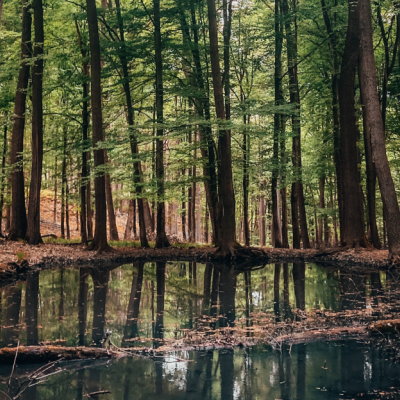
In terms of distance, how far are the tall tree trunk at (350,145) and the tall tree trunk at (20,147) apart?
1208cm

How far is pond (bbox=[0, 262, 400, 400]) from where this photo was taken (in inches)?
176

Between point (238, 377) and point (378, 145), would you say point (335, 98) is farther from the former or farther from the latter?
point (238, 377)

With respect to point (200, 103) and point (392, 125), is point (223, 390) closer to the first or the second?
point (200, 103)

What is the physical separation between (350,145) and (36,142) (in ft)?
39.6

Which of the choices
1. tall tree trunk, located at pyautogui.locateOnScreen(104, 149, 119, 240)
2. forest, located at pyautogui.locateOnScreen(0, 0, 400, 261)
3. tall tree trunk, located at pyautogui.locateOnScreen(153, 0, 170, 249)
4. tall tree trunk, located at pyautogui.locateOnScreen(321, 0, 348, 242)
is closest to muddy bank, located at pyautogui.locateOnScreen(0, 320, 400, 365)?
forest, located at pyautogui.locateOnScreen(0, 0, 400, 261)

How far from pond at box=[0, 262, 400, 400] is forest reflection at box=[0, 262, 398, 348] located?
22mm

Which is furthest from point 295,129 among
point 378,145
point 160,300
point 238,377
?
point 238,377

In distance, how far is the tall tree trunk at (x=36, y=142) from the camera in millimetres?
16141

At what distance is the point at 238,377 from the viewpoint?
4730 mm

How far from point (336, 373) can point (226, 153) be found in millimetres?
11312

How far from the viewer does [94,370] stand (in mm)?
4934

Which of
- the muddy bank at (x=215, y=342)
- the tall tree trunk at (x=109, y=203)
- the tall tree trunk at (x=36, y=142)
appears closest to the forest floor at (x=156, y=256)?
the tall tree trunk at (x=36, y=142)

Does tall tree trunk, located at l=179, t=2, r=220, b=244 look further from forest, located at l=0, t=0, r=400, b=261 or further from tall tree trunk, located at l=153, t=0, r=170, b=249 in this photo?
tall tree trunk, located at l=153, t=0, r=170, b=249

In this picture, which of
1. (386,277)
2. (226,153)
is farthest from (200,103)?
(386,277)
